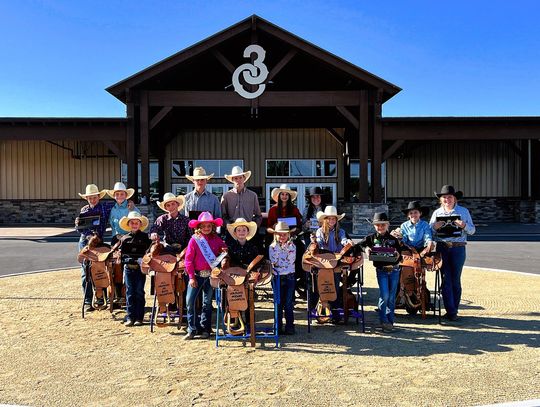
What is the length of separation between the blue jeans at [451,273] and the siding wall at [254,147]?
16.6 m

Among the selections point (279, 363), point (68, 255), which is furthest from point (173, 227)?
point (68, 255)

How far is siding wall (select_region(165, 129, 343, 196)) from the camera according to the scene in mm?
22000

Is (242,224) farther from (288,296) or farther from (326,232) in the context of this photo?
(326,232)

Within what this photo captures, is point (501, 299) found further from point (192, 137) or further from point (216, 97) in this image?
point (192, 137)

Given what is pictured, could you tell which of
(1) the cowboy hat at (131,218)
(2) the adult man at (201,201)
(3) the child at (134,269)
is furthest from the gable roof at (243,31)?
(3) the child at (134,269)

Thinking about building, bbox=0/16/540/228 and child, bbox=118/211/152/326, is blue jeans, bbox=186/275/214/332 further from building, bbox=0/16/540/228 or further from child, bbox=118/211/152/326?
building, bbox=0/16/540/228

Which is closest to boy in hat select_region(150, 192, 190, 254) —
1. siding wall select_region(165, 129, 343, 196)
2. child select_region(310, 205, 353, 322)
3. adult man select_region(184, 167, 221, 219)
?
adult man select_region(184, 167, 221, 219)

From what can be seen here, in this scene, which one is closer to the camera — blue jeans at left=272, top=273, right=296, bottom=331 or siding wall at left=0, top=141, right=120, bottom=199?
blue jeans at left=272, top=273, right=296, bottom=331

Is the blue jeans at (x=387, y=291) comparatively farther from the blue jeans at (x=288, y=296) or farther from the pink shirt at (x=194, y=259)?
the pink shirt at (x=194, y=259)

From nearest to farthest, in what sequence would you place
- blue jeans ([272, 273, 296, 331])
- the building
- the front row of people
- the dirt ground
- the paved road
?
1. the dirt ground
2. the front row of people
3. blue jeans ([272, 273, 296, 331])
4. the paved road
5. the building

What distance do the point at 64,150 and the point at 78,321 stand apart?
1891 centimetres

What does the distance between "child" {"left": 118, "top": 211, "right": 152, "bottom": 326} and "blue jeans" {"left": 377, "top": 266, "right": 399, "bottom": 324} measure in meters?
2.99

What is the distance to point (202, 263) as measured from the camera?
15.7 ft

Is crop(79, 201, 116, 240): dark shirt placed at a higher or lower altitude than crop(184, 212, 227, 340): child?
higher
